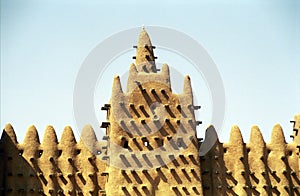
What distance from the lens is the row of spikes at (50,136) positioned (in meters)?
30.8

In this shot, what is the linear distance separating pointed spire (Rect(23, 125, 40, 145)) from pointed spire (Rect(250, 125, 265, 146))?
1042 cm

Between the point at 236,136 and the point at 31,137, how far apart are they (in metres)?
9.88

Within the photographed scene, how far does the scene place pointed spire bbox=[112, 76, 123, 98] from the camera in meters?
30.7

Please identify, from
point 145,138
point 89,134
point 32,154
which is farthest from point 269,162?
point 32,154

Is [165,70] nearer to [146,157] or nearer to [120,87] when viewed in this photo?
[120,87]

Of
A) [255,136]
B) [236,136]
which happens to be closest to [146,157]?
[236,136]

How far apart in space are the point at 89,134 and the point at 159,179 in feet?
13.9

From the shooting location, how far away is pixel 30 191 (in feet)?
97.9

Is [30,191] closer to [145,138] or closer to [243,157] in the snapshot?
[145,138]

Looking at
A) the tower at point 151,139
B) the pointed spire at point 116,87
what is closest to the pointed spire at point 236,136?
the tower at point 151,139

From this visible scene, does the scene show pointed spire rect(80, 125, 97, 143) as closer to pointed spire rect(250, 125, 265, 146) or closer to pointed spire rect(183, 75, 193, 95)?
pointed spire rect(183, 75, 193, 95)

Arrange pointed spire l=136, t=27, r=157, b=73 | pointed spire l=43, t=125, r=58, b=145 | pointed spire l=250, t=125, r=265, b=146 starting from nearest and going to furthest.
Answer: pointed spire l=43, t=125, r=58, b=145 → pointed spire l=250, t=125, r=265, b=146 → pointed spire l=136, t=27, r=157, b=73

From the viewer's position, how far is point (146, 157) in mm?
29828

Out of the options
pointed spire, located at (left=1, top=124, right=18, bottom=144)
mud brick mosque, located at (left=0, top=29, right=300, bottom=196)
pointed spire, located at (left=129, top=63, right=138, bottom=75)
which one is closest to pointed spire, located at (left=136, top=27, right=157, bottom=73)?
mud brick mosque, located at (left=0, top=29, right=300, bottom=196)
